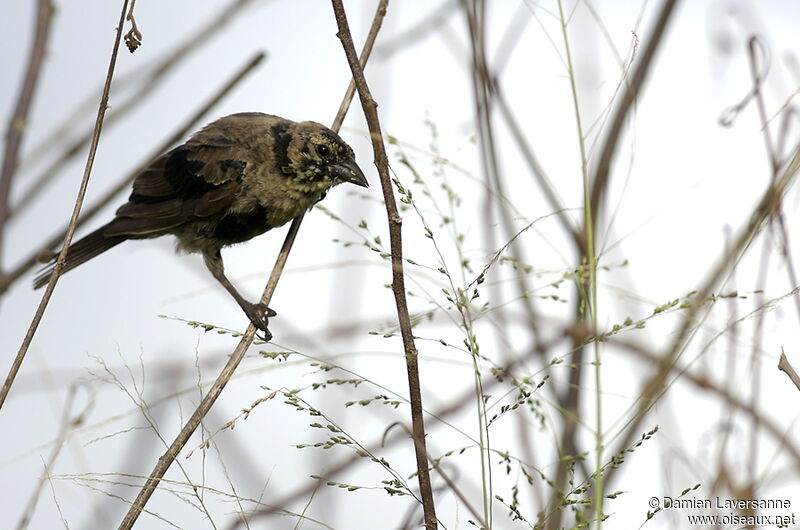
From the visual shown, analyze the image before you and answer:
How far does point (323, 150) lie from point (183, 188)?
2.73ft

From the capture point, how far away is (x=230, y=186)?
425cm

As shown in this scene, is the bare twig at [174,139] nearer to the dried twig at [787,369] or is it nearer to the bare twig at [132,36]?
the bare twig at [132,36]

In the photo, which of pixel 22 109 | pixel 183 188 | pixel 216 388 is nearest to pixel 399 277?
pixel 216 388

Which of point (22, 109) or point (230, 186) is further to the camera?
point (230, 186)

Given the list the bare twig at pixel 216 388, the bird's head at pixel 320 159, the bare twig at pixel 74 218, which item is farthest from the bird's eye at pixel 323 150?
the bare twig at pixel 74 218

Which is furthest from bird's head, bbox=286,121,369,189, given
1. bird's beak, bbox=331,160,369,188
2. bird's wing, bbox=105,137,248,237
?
bird's wing, bbox=105,137,248,237

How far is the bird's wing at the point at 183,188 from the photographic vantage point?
4262 millimetres

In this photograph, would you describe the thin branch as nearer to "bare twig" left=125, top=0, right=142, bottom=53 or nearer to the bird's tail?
"bare twig" left=125, top=0, right=142, bottom=53

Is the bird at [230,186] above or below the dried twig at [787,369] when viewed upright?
above

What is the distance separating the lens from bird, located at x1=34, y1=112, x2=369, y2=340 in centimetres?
407

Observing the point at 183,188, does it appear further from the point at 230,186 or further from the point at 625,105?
the point at 625,105

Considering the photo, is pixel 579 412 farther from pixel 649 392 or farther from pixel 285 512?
pixel 285 512

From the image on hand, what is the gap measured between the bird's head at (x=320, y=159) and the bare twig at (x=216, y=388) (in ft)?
2.31

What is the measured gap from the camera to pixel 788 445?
6.60 ft
